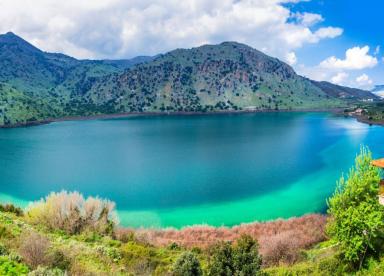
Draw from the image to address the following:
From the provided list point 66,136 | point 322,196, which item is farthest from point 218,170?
point 66,136

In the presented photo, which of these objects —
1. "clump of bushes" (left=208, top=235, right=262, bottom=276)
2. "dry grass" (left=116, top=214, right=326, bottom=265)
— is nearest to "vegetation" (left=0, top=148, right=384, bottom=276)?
"clump of bushes" (left=208, top=235, right=262, bottom=276)

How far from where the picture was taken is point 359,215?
1906cm

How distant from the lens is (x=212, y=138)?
110 m

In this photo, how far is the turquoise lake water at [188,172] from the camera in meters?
46.5

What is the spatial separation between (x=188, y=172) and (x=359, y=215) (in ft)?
158

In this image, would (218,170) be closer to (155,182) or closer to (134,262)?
(155,182)

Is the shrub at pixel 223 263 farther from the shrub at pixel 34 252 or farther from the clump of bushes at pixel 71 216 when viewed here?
the clump of bushes at pixel 71 216

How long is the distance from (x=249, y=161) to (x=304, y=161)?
40.0 feet

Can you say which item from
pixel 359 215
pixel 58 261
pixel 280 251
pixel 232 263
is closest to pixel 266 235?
pixel 280 251

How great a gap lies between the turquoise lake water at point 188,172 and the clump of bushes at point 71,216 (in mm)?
10129

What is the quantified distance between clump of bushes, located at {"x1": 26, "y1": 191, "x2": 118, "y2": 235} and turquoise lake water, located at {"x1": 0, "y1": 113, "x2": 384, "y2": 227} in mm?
10129

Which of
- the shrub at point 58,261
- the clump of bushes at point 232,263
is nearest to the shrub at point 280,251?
the clump of bushes at point 232,263

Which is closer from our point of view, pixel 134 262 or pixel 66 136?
pixel 134 262

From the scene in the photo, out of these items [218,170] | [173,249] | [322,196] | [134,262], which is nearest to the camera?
[134,262]
